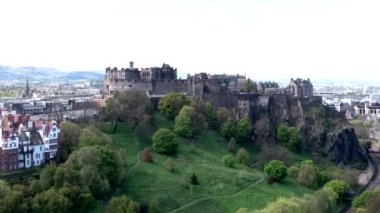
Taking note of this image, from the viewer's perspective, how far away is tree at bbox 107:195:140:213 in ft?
196

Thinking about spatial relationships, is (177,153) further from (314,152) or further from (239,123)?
(314,152)

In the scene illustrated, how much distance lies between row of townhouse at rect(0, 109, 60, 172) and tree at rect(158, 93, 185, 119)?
90.7ft

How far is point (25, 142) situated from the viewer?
67.5 metres

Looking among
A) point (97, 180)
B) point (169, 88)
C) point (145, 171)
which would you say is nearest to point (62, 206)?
point (97, 180)

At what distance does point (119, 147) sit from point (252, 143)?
29.8 meters

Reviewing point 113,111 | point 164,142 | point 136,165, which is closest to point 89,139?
point 136,165

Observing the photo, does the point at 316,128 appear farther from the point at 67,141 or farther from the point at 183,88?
the point at 67,141

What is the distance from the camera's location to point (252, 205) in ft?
226

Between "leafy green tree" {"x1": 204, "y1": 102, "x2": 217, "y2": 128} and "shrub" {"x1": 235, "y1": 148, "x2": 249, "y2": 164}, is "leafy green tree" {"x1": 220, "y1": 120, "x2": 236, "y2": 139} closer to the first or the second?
"leafy green tree" {"x1": 204, "y1": 102, "x2": 217, "y2": 128}

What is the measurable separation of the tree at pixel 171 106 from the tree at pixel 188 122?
389 cm

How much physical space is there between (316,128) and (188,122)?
103 ft

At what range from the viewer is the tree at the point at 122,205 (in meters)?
59.7

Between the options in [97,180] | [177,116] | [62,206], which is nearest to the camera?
[62,206]

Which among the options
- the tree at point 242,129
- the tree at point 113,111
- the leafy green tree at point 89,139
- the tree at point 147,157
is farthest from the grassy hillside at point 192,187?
the tree at point 242,129
